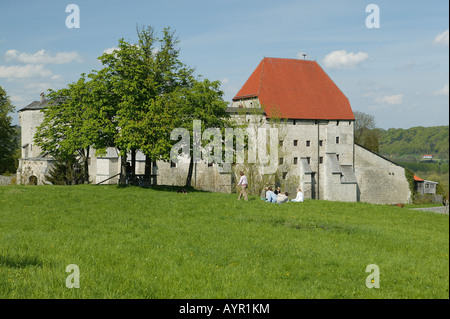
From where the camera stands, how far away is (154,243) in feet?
41.2

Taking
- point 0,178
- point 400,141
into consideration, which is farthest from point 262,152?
Answer: point 400,141

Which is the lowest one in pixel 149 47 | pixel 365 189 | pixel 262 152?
pixel 365 189

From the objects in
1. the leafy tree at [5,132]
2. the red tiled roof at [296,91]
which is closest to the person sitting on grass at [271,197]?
the red tiled roof at [296,91]

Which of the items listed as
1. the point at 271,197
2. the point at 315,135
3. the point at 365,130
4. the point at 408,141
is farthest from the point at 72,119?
the point at 408,141

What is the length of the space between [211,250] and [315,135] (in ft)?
144

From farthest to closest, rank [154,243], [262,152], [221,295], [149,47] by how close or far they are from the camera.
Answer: [262,152] < [149,47] < [154,243] < [221,295]

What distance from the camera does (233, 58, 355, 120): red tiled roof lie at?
5225 centimetres

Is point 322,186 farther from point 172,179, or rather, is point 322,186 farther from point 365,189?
point 172,179

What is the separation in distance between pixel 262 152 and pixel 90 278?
35239 mm

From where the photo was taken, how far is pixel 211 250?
11.8 metres

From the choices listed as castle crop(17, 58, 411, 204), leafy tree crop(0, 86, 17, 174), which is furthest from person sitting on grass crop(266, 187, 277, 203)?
leafy tree crop(0, 86, 17, 174)

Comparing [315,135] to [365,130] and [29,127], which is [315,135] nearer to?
[365,130]

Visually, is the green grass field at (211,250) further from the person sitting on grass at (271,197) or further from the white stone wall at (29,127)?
the white stone wall at (29,127)

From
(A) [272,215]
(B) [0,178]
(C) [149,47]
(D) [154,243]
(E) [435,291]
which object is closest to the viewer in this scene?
(E) [435,291]
